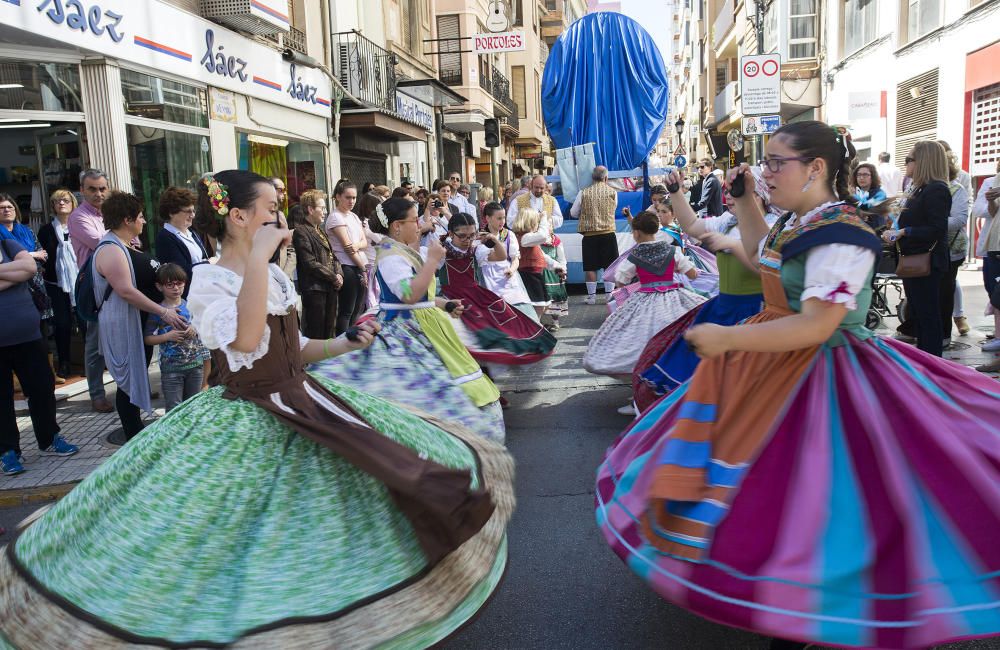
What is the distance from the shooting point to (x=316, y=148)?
15500 millimetres

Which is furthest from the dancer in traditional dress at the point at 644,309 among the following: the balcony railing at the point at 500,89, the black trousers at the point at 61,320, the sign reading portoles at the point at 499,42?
the balcony railing at the point at 500,89

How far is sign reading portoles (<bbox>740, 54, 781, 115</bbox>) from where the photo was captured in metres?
13.9

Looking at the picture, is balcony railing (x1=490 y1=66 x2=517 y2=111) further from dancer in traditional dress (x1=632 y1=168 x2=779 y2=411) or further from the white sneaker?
dancer in traditional dress (x1=632 y1=168 x2=779 y2=411)

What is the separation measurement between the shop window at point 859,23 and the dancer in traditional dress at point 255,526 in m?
20.9

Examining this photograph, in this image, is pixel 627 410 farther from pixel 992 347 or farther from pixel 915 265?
pixel 992 347

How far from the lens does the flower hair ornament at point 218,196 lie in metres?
2.74

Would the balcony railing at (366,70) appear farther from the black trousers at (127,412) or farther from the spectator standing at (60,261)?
the black trousers at (127,412)

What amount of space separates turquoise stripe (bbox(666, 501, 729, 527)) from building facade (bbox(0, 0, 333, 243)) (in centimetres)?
757

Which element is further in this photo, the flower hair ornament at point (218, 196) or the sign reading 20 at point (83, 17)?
the sign reading 20 at point (83, 17)

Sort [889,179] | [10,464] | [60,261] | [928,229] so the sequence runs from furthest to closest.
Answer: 1. [889,179]
2. [60,261]
3. [928,229]
4. [10,464]

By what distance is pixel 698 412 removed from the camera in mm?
2617

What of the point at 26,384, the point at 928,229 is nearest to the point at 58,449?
the point at 26,384

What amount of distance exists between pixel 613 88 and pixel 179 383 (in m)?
10.7

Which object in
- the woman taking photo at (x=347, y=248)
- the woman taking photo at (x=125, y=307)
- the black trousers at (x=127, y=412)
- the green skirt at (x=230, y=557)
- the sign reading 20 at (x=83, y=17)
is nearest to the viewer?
the green skirt at (x=230, y=557)
